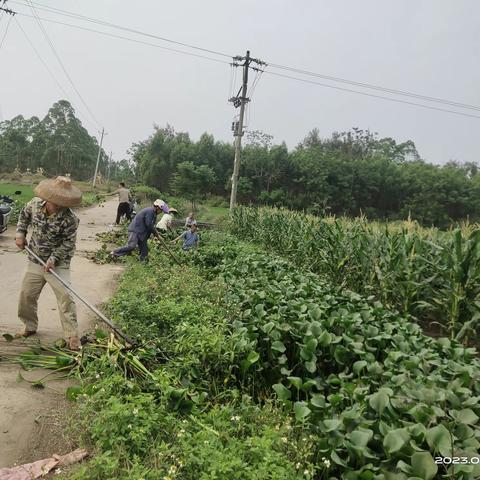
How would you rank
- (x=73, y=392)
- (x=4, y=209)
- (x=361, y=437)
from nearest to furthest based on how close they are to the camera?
(x=361, y=437), (x=73, y=392), (x=4, y=209)

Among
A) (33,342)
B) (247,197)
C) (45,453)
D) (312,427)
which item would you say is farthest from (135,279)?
(247,197)

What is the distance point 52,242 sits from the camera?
4609mm

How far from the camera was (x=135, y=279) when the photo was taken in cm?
750

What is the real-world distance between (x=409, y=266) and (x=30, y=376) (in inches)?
215

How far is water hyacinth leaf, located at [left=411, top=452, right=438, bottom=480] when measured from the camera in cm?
224

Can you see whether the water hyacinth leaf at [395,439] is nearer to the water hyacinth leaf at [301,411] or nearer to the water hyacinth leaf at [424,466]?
the water hyacinth leaf at [424,466]

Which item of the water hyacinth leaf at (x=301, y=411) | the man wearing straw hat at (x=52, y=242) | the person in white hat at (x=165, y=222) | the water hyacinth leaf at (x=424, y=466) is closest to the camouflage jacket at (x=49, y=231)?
the man wearing straw hat at (x=52, y=242)

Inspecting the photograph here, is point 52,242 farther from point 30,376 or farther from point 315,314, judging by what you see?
point 315,314

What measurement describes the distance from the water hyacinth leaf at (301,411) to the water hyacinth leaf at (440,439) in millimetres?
784

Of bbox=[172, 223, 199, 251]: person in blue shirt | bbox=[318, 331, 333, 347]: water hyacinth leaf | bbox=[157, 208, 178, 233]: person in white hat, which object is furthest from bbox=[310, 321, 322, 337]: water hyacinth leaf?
bbox=[157, 208, 178, 233]: person in white hat

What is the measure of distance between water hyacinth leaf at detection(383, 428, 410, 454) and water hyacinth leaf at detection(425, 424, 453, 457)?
0.12 metres

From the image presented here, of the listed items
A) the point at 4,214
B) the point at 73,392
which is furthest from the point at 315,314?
the point at 4,214

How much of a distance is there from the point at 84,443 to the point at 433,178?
148ft

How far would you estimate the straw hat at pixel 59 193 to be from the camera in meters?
4.39
